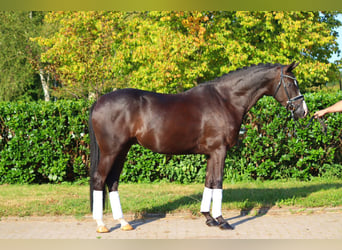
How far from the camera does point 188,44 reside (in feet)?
48.0

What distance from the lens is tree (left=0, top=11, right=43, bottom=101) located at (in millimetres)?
32125

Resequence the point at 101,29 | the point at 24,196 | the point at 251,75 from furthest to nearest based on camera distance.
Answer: the point at 101,29, the point at 24,196, the point at 251,75

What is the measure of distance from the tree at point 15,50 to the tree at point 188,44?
14.9 metres

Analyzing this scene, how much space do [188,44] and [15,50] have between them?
22168 mm

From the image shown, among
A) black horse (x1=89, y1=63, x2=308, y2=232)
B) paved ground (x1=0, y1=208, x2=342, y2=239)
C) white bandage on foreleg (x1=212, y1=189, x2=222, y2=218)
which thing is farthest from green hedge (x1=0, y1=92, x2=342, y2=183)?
white bandage on foreleg (x1=212, y1=189, x2=222, y2=218)

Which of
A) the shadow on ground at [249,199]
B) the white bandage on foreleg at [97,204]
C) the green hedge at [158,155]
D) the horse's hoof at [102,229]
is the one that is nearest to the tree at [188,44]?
the green hedge at [158,155]

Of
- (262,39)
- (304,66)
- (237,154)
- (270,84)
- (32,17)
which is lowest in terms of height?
(237,154)

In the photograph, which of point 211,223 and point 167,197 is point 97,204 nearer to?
point 211,223

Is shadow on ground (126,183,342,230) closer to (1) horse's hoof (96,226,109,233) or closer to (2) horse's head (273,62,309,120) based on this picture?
(1) horse's hoof (96,226,109,233)

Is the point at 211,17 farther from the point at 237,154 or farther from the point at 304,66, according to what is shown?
the point at 237,154

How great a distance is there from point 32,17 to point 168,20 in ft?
72.9

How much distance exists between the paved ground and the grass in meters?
0.24

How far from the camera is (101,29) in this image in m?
17.5

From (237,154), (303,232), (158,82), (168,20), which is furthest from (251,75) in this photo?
(168,20)
